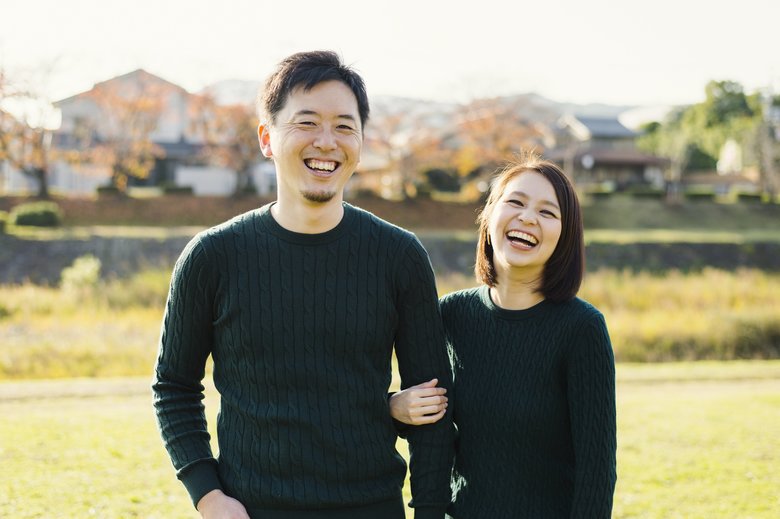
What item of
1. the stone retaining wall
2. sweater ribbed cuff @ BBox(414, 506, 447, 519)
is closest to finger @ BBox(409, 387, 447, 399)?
sweater ribbed cuff @ BBox(414, 506, 447, 519)

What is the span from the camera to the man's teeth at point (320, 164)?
7.25 ft

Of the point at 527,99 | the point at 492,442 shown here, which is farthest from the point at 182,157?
the point at 492,442

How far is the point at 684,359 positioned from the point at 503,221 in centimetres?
1096

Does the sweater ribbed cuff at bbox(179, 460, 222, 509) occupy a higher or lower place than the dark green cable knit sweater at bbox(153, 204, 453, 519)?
lower

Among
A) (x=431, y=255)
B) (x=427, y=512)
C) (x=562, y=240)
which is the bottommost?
(x=431, y=255)

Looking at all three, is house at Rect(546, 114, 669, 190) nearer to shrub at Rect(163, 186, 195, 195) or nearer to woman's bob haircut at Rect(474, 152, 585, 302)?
shrub at Rect(163, 186, 195, 195)

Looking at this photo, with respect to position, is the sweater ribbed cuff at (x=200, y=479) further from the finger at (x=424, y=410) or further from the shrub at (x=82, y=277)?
the shrub at (x=82, y=277)

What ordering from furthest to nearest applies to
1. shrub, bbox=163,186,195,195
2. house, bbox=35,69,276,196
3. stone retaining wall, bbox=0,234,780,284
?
house, bbox=35,69,276,196 → shrub, bbox=163,186,195,195 → stone retaining wall, bbox=0,234,780,284

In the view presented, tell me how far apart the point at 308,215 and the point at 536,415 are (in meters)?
0.87

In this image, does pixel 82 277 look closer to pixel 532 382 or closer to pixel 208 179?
pixel 532 382

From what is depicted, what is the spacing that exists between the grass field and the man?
2310mm

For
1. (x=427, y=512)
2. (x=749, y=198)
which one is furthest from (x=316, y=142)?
(x=749, y=198)

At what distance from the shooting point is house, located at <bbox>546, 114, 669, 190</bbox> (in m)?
42.2

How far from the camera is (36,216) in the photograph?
2264 cm
